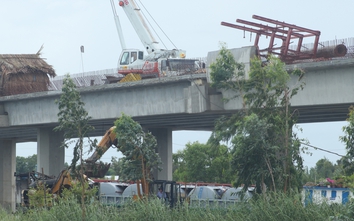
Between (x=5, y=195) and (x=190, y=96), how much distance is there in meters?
33.9

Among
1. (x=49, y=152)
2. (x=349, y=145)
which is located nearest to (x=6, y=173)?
(x=49, y=152)

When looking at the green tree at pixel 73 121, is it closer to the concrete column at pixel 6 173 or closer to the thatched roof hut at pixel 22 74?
the thatched roof hut at pixel 22 74

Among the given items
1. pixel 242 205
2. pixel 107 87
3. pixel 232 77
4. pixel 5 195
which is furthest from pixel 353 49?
pixel 5 195

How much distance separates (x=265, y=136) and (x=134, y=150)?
8.16 metres

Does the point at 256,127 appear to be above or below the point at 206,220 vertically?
above

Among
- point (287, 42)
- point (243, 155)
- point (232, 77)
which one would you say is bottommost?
point (243, 155)

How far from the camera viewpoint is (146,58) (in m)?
49.8

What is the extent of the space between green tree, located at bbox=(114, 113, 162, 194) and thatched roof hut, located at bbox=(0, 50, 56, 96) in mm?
19207

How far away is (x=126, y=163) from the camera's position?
31.7 meters

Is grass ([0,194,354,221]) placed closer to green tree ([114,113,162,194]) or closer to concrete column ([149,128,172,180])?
green tree ([114,113,162,194])

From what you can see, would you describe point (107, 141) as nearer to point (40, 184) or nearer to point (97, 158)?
point (97, 158)

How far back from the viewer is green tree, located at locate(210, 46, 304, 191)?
24.0 metres

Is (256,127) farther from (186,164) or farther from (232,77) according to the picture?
(186,164)

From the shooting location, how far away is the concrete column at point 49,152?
1935 inches
